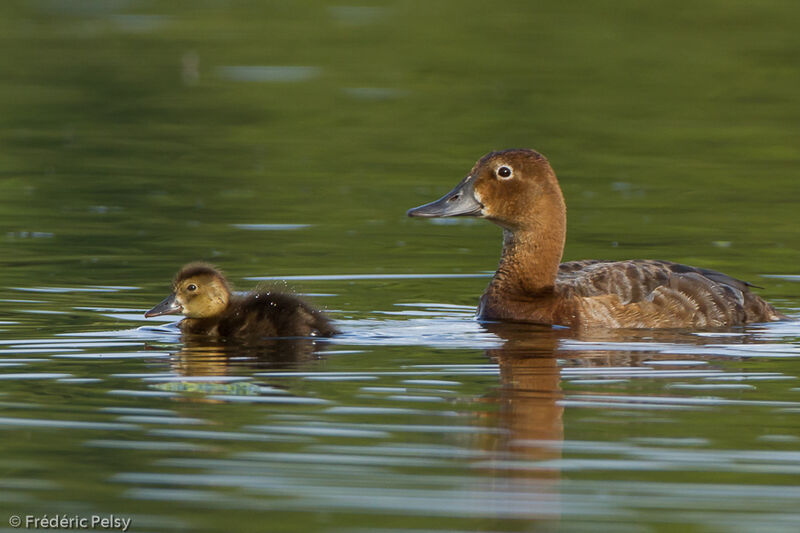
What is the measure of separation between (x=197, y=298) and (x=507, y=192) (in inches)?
91.2

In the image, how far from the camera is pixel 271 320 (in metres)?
9.31

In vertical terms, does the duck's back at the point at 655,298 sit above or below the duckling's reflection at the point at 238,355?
above

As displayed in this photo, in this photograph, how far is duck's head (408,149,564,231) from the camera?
10.6 meters

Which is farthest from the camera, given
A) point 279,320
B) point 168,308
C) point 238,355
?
point 168,308

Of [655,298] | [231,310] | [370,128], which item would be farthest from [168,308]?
[370,128]

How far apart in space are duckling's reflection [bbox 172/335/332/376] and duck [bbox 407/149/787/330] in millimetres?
1634

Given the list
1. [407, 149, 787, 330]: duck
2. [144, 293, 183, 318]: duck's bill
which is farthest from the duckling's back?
[407, 149, 787, 330]: duck

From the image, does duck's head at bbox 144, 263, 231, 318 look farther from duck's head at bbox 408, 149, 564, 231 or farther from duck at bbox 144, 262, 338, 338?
duck's head at bbox 408, 149, 564, 231

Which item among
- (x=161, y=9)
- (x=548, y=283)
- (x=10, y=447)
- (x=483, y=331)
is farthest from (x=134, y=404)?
(x=161, y=9)

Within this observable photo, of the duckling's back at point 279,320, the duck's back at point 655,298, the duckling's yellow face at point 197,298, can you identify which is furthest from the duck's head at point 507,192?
the duckling's yellow face at point 197,298

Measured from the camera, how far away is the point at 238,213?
14.2 metres

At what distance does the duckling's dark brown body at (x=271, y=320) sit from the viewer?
9.27 meters

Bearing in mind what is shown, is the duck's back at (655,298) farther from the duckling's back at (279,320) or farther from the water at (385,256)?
the duckling's back at (279,320)

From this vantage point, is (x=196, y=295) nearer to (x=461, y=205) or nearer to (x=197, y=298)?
(x=197, y=298)
